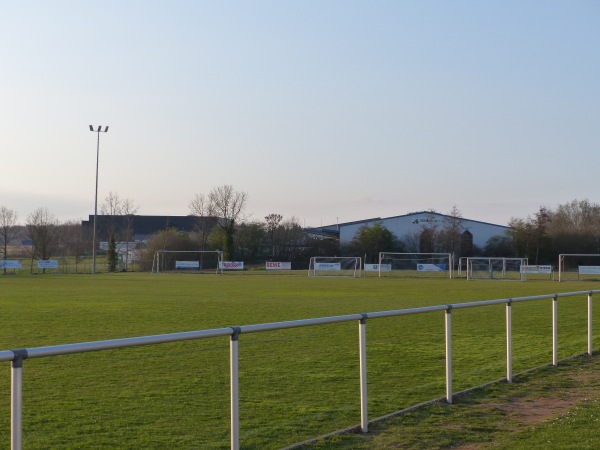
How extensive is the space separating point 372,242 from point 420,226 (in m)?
9.64

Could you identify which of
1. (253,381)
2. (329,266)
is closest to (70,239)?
(329,266)

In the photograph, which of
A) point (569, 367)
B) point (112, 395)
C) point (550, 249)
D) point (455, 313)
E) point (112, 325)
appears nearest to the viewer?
point (112, 395)

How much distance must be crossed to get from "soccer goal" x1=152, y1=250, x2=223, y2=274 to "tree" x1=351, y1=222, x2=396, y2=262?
17290mm

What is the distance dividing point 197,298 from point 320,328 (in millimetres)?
25874

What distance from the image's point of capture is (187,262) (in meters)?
80.8

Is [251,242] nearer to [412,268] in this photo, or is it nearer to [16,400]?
[412,268]

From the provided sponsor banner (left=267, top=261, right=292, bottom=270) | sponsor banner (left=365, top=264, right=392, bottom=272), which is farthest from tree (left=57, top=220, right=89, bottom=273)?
sponsor banner (left=365, top=264, right=392, bottom=272)

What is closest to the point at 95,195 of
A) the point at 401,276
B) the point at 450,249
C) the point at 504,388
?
the point at 401,276

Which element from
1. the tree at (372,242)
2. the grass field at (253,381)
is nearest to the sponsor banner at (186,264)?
the tree at (372,242)

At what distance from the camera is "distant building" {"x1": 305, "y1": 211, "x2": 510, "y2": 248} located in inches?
3969

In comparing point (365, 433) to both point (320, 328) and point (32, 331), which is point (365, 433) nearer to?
point (320, 328)

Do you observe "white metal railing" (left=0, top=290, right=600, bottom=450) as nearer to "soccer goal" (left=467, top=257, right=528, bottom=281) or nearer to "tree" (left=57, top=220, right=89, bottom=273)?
"soccer goal" (left=467, top=257, right=528, bottom=281)

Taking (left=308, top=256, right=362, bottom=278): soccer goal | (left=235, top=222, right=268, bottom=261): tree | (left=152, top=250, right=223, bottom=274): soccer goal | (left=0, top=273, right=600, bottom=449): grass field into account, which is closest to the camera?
(left=0, top=273, right=600, bottom=449): grass field

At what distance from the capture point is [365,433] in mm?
8016
